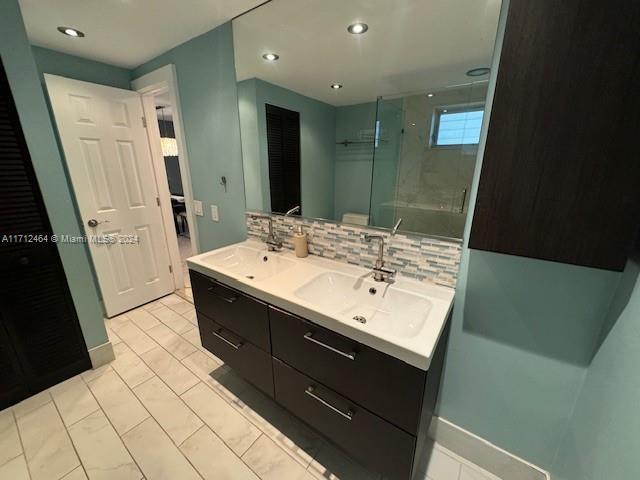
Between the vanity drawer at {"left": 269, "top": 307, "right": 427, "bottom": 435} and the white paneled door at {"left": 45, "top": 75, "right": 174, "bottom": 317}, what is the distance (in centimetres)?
207

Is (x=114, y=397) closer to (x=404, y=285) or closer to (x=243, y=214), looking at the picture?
(x=243, y=214)

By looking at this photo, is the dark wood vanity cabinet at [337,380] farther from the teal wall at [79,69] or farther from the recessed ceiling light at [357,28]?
the teal wall at [79,69]

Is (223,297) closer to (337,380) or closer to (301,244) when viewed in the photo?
(301,244)

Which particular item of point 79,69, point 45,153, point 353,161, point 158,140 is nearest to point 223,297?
point 353,161

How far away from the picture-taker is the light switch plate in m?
2.28

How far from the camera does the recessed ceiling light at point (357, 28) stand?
3.94 ft

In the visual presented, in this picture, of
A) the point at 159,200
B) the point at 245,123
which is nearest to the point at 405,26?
the point at 245,123

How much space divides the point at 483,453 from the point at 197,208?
8.45 ft

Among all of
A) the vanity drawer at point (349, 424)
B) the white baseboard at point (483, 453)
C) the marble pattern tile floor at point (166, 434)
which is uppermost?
the vanity drawer at point (349, 424)

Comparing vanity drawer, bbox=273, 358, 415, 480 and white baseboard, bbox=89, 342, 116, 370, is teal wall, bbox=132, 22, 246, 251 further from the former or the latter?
vanity drawer, bbox=273, 358, 415, 480

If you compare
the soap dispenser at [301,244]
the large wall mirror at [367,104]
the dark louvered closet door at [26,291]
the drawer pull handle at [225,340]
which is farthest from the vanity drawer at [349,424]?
the dark louvered closet door at [26,291]

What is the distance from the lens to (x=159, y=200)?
8.57 ft

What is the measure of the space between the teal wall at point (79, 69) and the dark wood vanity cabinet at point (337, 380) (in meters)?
2.19

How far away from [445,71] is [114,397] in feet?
8.61
